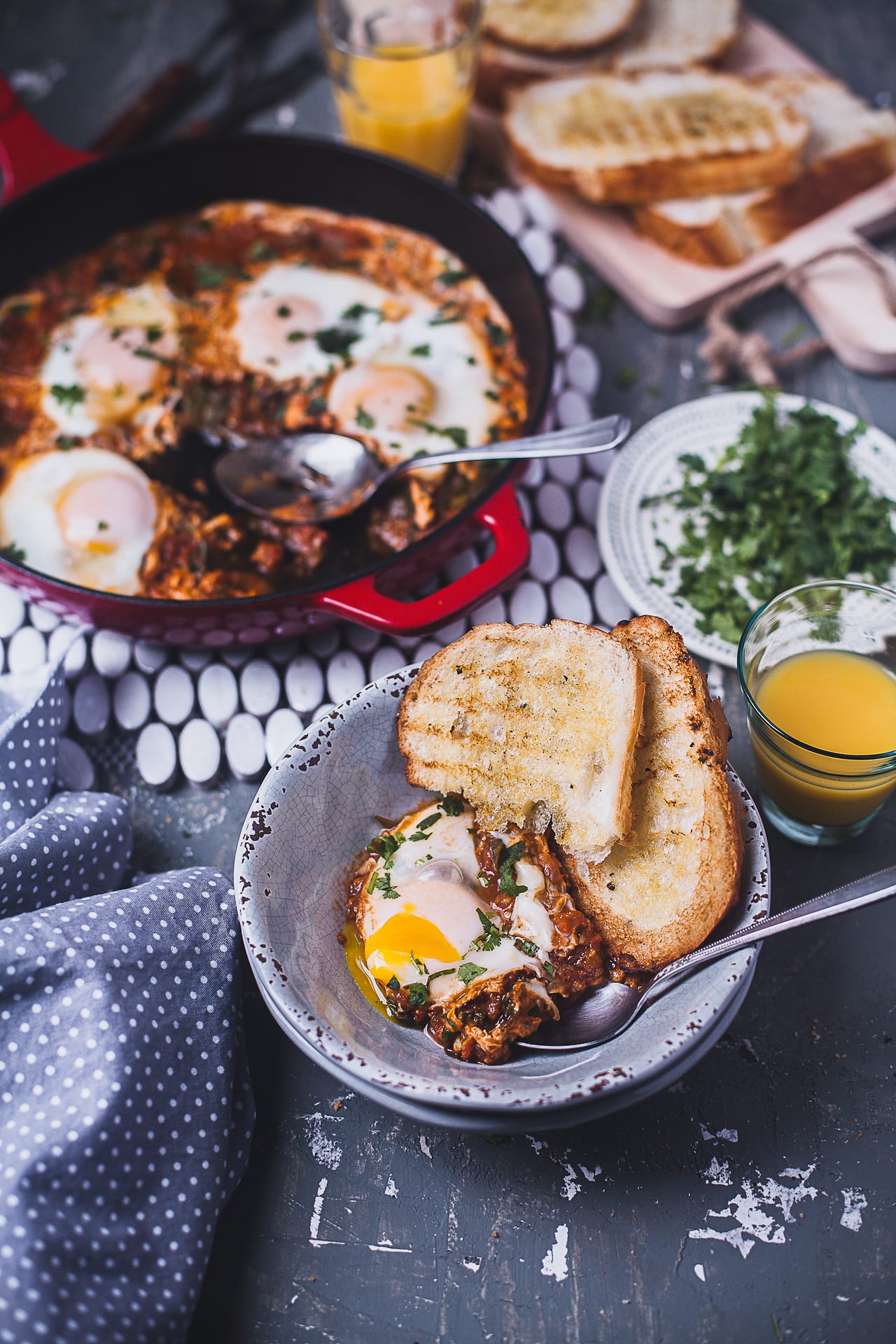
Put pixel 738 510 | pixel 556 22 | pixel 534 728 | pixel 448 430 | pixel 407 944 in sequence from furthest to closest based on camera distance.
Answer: pixel 556 22 → pixel 448 430 → pixel 738 510 → pixel 534 728 → pixel 407 944

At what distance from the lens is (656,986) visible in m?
2.32

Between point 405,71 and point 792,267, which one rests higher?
point 405,71

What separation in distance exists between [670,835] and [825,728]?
709mm

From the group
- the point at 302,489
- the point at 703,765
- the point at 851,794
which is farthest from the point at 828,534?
the point at 302,489

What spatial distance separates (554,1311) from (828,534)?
236cm

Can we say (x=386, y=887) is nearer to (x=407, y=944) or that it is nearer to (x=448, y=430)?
(x=407, y=944)

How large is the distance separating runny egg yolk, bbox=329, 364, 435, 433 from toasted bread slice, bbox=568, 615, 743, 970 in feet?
4.73

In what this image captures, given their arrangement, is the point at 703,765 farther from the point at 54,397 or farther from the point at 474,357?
the point at 54,397

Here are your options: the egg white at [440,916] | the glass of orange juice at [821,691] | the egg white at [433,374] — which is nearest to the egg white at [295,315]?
the egg white at [433,374]

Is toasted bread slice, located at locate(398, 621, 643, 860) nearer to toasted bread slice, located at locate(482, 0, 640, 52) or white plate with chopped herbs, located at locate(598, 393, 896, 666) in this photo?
white plate with chopped herbs, located at locate(598, 393, 896, 666)

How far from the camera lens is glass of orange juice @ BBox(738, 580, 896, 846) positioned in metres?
2.73

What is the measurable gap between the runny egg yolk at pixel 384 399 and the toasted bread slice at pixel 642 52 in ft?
5.61

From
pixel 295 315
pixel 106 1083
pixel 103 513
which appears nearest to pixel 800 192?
pixel 295 315

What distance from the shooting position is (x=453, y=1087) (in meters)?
2.04
